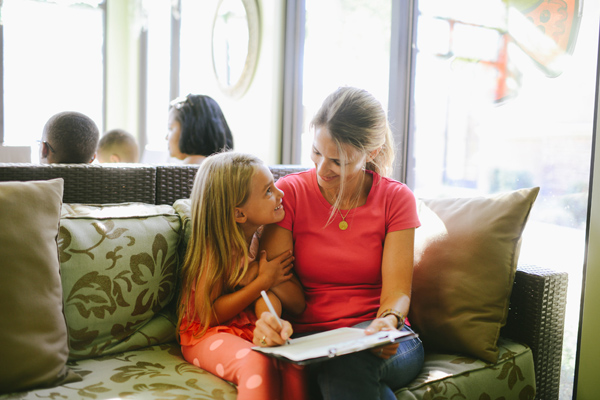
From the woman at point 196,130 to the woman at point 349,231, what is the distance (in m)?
1.12

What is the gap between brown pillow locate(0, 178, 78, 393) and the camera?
108cm

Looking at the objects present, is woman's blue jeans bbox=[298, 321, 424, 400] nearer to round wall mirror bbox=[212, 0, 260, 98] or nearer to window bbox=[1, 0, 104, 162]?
round wall mirror bbox=[212, 0, 260, 98]

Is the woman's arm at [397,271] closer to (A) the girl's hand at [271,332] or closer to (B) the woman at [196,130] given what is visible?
(A) the girl's hand at [271,332]

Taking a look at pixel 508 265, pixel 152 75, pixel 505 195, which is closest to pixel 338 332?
pixel 508 265

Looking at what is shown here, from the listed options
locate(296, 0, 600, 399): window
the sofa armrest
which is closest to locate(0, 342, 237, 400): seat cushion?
the sofa armrest

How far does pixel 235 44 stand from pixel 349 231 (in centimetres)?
248

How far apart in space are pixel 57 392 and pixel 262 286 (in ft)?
1.74

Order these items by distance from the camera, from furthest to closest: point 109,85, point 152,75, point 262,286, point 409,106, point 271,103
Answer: point 109,85, point 152,75, point 271,103, point 409,106, point 262,286

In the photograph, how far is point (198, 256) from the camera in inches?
52.3

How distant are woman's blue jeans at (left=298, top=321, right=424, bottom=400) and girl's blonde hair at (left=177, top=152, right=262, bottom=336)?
1.13ft

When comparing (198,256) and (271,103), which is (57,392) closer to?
(198,256)

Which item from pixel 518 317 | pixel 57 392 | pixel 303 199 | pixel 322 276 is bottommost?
pixel 57 392

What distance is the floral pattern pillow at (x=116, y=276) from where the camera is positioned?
1302mm

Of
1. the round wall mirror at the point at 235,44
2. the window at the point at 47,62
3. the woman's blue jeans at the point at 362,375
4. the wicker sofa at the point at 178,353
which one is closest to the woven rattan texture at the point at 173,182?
the wicker sofa at the point at 178,353
